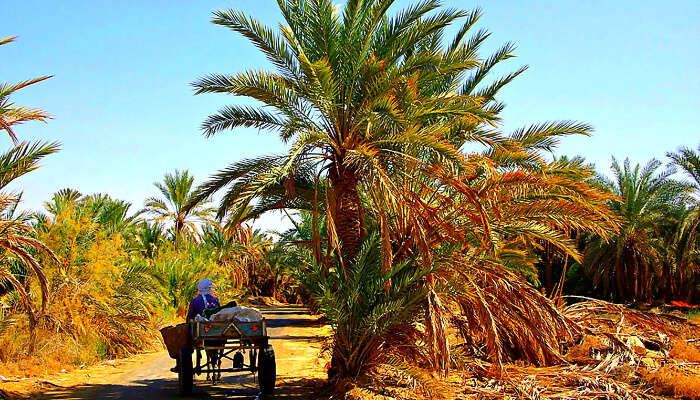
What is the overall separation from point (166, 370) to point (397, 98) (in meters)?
7.33

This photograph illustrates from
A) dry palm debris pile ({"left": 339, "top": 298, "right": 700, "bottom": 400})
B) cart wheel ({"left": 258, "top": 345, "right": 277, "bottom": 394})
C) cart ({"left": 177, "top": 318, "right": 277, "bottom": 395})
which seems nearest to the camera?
cart ({"left": 177, "top": 318, "right": 277, "bottom": 395})

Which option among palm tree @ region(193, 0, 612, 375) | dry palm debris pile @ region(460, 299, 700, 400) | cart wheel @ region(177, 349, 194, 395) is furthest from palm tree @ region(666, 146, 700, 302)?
cart wheel @ region(177, 349, 194, 395)

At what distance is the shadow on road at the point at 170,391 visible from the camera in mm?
9836

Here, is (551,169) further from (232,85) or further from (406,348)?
(232,85)

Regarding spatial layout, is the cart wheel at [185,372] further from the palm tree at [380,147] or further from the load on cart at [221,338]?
the palm tree at [380,147]

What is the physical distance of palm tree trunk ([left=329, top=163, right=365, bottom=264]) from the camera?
10.9 metres

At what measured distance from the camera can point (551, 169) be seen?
11430mm

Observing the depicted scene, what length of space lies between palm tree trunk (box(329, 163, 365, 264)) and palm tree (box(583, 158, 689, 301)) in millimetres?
21254

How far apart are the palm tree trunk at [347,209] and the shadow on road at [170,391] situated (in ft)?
7.96

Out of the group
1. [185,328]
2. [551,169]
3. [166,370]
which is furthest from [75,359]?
[551,169]

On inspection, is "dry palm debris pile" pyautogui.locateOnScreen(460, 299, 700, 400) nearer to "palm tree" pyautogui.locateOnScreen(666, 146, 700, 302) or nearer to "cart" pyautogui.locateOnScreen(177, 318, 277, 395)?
"cart" pyautogui.locateOnScreen(177, 318, 277, 395)

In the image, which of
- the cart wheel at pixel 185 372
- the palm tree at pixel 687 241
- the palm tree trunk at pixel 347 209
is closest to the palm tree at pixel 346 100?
the palm tree trunk at pixel 347 209

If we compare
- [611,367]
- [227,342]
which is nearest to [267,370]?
[227,342]

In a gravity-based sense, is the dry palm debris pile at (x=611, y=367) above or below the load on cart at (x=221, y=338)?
below
